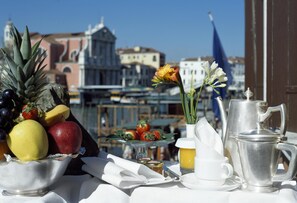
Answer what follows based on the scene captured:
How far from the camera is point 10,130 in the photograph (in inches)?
69.5

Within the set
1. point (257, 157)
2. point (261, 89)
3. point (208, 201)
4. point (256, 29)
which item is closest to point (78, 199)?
point (208, 201)

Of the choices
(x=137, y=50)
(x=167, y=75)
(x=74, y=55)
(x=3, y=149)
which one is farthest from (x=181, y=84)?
(x=137, y=50)

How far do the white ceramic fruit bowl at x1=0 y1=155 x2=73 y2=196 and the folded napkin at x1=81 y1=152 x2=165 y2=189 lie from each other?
0.19m

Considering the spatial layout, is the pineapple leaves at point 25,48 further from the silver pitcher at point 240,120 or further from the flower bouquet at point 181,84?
the silver pitcher at point 240,120

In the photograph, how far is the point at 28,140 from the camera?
172 centimetres

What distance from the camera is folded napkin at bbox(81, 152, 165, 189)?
188cm

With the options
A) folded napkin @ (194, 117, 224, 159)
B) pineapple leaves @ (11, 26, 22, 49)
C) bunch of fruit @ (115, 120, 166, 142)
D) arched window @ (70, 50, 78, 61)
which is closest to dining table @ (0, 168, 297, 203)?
folded napkin @ (194, 117, 224, 159)

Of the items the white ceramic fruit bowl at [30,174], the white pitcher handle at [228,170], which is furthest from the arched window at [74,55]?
the white pitcher handle at [228,170]

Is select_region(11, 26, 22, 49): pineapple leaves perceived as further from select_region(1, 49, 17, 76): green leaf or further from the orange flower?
the orange flower

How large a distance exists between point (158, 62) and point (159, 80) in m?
119

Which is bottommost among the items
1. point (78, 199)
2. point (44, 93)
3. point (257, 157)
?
point (78, 199)

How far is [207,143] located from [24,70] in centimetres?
78

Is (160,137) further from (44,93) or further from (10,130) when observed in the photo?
(10,130)

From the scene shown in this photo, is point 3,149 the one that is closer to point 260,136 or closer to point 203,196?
point 203,196
